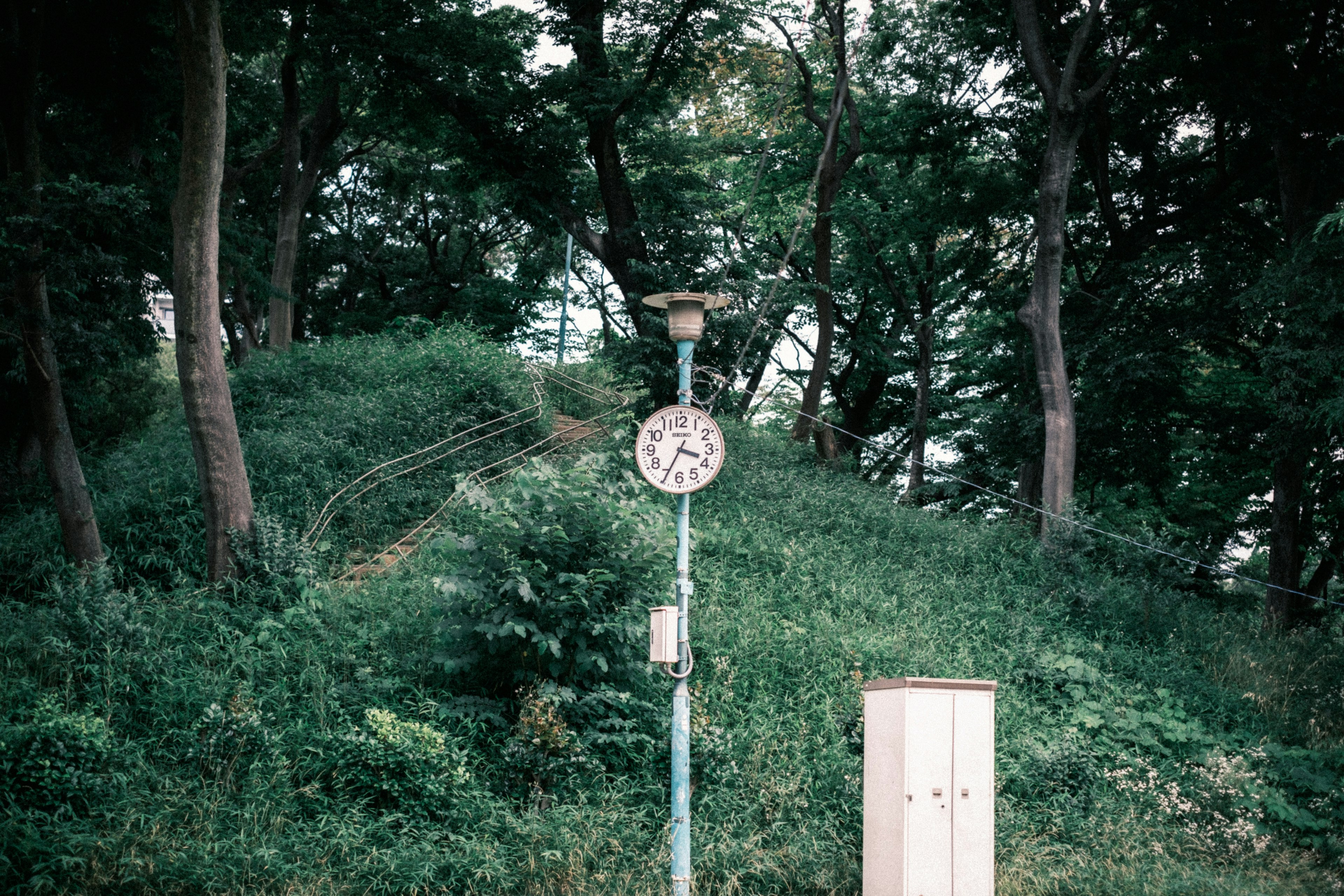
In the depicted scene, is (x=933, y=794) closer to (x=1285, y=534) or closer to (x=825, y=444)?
(x=1285, y=534)

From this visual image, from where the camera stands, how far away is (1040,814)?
7.66m

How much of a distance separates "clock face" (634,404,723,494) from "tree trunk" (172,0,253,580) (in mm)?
5104

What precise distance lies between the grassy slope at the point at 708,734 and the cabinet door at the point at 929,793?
0.86m

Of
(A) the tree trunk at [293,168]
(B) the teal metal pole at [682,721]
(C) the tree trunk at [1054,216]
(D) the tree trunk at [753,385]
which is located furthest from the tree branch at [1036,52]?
(A) the tree trunk at [293,168]

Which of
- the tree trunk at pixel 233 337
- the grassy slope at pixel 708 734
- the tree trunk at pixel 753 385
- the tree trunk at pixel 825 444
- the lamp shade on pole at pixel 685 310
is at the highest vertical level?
the tree trunk at pixel 233 337

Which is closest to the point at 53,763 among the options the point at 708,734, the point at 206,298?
the point at 708,734

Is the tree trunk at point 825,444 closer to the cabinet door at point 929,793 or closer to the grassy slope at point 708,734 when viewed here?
the grassy slope at point 708,734

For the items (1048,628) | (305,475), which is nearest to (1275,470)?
(1048,628)

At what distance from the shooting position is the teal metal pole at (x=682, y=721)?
5977 mm

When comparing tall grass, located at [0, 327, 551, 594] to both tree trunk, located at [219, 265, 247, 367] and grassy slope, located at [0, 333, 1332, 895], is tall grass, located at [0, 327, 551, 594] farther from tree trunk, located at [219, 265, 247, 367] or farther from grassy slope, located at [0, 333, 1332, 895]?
tree trunk, located at [219, 265, 247, 367]

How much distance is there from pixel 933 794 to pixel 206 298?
814 cm

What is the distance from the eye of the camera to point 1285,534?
14461 mm

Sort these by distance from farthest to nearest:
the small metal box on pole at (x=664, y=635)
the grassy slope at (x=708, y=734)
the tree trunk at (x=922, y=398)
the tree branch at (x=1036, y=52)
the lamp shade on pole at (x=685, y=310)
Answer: the tree trunk at (x=922, y=398) → the tree branch at (x=1036, y=52) → the lamp shade on pole at (x=685, y=310) → the small metal box on pole at (x=664, y=635) → the grassy slope at (x=708, y=734)

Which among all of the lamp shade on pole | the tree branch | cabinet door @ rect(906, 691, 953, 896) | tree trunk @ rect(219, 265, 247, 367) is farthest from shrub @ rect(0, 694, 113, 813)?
the tree branch
